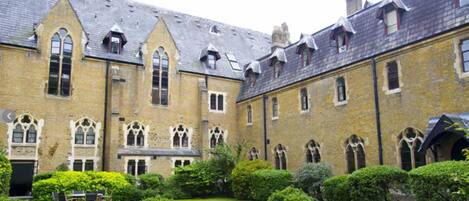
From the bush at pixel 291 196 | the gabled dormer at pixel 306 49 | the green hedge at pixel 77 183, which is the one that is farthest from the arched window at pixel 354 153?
the green hedge at pixel 77 183

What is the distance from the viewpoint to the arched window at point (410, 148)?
17594 mm

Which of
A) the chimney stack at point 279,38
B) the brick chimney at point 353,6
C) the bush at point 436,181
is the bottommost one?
the bush at point 436,181

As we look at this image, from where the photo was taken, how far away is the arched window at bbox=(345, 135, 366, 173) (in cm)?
2055

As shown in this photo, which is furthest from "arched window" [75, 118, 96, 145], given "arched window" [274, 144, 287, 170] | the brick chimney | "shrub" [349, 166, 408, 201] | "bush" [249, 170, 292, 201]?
the brick chimney

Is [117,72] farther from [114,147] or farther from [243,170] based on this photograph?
[243,170]

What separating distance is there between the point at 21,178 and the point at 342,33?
20.8 metres

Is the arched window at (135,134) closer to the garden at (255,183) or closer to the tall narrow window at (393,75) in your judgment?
the garden at (255,183)

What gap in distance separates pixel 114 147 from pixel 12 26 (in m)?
9.87

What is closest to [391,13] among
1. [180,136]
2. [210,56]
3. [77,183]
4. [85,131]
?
[210,56]

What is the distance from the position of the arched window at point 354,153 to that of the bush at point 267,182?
399 cm

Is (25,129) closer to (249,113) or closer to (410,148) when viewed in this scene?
(249,113)

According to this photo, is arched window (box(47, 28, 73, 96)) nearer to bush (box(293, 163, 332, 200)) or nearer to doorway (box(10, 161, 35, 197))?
doorway (box(10, 161, 35, 197))

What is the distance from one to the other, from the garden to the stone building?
114 inches

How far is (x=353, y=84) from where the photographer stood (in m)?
21.2
